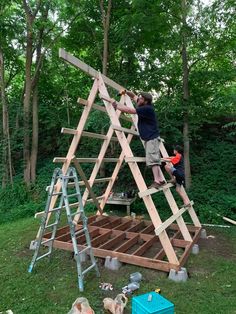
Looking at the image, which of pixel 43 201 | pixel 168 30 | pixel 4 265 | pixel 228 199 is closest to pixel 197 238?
pixel 228 199

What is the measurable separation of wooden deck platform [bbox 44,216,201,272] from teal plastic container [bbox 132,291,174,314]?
3.49ft

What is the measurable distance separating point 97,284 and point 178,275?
1006 mm

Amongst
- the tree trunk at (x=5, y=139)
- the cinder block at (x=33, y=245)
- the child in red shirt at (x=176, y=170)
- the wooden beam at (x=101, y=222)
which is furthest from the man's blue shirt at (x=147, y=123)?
the tree trunk at (x=5, y=139)

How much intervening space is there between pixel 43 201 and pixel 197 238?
187 inches

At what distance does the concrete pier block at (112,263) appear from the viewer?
12.3ft

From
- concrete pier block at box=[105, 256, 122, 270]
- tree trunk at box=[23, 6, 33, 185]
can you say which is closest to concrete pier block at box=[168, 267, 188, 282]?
concrete pier block at box=[105, 256, 122, 270]

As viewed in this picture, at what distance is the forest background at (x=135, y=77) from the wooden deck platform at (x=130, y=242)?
1.50m

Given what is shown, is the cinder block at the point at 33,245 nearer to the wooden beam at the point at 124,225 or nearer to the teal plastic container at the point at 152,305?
the wooden beam at the point at 124,225

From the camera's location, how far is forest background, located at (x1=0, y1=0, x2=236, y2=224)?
6992 mm

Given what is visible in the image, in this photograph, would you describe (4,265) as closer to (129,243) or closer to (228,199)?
(129,243)

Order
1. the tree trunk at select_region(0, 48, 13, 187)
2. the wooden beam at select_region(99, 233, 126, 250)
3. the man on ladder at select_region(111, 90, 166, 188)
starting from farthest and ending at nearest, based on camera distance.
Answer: the tree trunk at select_region(0, 48, 13, 187) → the wooden beam at select_region(99, 233, 126, 250) → the man on ladder at select_region(111, 90, 166, 188)

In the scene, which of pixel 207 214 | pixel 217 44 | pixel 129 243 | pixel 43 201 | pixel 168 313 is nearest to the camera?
pixel 168 313

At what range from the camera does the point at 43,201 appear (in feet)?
25.9

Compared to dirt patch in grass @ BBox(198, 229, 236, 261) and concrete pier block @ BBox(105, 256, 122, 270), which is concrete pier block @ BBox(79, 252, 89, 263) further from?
dirt patch in grass @ BBox(198, 229, 236, 261)
